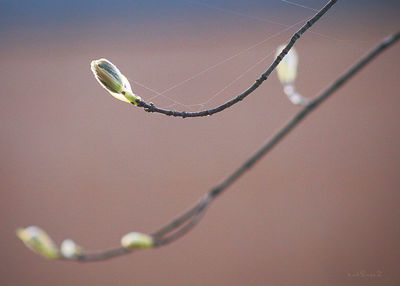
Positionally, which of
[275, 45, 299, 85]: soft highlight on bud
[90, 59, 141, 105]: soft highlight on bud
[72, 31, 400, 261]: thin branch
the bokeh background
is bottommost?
[72, 31, 400, 261]: thin branch

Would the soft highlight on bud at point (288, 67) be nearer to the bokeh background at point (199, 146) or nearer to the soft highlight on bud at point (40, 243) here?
the soft highlight on bud at point (40, 243)

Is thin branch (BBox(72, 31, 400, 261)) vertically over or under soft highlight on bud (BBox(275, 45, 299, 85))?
under

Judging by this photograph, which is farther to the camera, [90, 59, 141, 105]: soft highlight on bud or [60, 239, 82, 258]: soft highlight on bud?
[90, 59, 141, 105]: soft highlight on bud

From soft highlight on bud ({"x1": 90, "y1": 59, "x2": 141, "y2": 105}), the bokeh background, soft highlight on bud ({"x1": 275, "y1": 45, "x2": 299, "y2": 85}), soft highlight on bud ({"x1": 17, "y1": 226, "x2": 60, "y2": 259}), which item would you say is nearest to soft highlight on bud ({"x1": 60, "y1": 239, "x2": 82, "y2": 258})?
soft highlight on bud ({"x1": 17, "y1": 226, "x2": 60, "y2": 259})

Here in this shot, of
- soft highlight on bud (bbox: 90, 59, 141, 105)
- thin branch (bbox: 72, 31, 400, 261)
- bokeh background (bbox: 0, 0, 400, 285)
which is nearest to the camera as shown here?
thin branch (bbox: 72, 31, 400, 261)

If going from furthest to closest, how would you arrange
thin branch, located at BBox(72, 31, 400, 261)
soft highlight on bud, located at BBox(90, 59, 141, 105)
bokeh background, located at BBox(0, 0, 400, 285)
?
bokeh background, located at BBox(0, 0, 400, 285) < soft highlight on bud, located at BBox(90, 59, 141, 105) < thin branch, located at BBox(72, 31, 400, 261)

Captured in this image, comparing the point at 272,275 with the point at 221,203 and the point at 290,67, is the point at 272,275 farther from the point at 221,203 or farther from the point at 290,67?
the point at 290,67

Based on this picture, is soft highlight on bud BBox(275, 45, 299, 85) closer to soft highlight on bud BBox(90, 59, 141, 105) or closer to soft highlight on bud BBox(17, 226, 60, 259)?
soft highlight on bud BBox(90, 59, 141, 105)

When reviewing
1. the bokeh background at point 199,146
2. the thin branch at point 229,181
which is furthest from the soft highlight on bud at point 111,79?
the bokeh background at point 199,146

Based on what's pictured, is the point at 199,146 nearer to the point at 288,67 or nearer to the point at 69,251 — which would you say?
the point at 288,67

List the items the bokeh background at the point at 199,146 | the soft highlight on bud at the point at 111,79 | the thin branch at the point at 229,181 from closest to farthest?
the thin branch at the point at 229,181
the soft highlight on bud at the point at 111,79
the bokeh background at the point at 199,146
